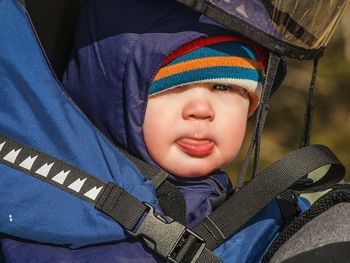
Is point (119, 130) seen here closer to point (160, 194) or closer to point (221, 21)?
point (160, 194)

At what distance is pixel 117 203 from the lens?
173cm

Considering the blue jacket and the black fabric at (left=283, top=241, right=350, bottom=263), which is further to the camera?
the blue jacket

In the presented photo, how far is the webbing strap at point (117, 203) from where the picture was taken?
1.72 m

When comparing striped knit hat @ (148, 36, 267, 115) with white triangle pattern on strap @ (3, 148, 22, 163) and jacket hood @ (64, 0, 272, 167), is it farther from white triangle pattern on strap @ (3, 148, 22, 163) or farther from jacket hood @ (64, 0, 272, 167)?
white triangle pattern on strap @ (3, 148, 22, 163)

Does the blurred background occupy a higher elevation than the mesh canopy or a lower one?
lower

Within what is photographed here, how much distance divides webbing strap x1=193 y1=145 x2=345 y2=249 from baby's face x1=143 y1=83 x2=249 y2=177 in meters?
0.13

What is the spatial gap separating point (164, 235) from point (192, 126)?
268 millimetres

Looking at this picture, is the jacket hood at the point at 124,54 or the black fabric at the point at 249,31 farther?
the jacket hood at the point at 124,54

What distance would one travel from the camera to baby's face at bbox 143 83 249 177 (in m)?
1.82

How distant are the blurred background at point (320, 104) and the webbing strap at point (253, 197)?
2510mm

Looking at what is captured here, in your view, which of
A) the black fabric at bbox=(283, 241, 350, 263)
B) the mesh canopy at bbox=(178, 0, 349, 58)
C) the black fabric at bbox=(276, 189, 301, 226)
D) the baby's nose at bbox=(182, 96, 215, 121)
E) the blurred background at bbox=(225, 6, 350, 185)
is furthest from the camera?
the blurred background at bbox=(225, 6, 350, 185)

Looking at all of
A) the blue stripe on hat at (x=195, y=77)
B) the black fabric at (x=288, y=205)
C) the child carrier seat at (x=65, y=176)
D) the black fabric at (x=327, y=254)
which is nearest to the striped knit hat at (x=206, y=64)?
the blue stripe on hat at (x=195, y=77)

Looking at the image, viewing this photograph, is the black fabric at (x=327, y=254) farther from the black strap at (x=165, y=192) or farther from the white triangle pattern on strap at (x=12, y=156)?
the white triangle pattern on strap at (x=12, y=156)

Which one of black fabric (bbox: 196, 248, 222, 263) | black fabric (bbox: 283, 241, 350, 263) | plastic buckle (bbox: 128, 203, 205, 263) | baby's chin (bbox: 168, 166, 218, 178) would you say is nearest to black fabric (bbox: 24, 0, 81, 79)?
baby's chin (bbox: 168, 166, 218, 178)
